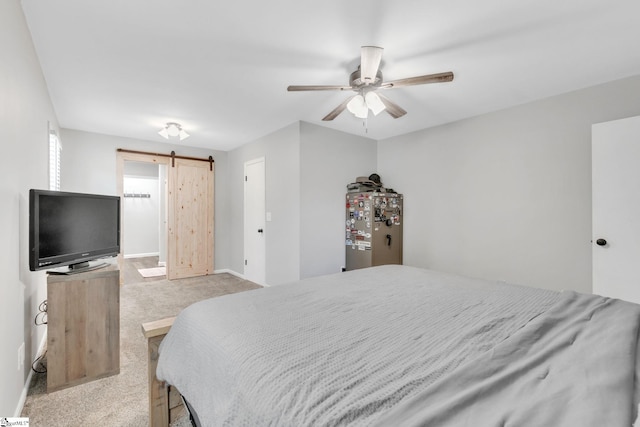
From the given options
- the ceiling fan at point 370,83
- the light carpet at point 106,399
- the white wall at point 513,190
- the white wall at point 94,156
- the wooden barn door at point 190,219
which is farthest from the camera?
the wooden barn door at point 190,219

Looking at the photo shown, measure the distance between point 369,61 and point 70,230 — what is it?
7.96 ft

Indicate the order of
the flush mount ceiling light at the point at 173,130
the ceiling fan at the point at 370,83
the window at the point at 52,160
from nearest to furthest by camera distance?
the ceiling fan at the point at 370,83 → the window at the point at 52,160 → the flush mount ceiling light at the point at 173,130

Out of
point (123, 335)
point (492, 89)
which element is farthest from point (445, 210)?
point (123, 335)

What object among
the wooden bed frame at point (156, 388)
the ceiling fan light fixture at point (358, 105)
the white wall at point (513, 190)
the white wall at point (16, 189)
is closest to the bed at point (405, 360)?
the wooden bed frame at point (156, 388)

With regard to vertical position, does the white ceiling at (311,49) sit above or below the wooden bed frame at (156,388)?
above

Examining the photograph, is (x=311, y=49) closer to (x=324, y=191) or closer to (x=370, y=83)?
(x=370, y=83)

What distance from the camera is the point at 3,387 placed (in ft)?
4.50

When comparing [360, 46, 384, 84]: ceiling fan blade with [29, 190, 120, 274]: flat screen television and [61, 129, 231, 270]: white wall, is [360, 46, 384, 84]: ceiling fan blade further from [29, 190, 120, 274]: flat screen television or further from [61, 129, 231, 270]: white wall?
[61, 129, 231, 270]: white wall

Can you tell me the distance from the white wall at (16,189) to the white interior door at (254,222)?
2.60 m

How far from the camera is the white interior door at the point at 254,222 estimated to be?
4.47 m

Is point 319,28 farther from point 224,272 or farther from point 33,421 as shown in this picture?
point 224,272

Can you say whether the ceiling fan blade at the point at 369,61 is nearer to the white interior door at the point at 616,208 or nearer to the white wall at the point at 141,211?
the white interior door at the point at 616,208

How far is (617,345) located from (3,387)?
2.55m

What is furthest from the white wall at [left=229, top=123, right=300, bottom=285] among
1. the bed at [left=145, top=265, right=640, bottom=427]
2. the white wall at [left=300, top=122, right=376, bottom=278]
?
the bed at [left=145, top=265, right=640, bottom=427]
